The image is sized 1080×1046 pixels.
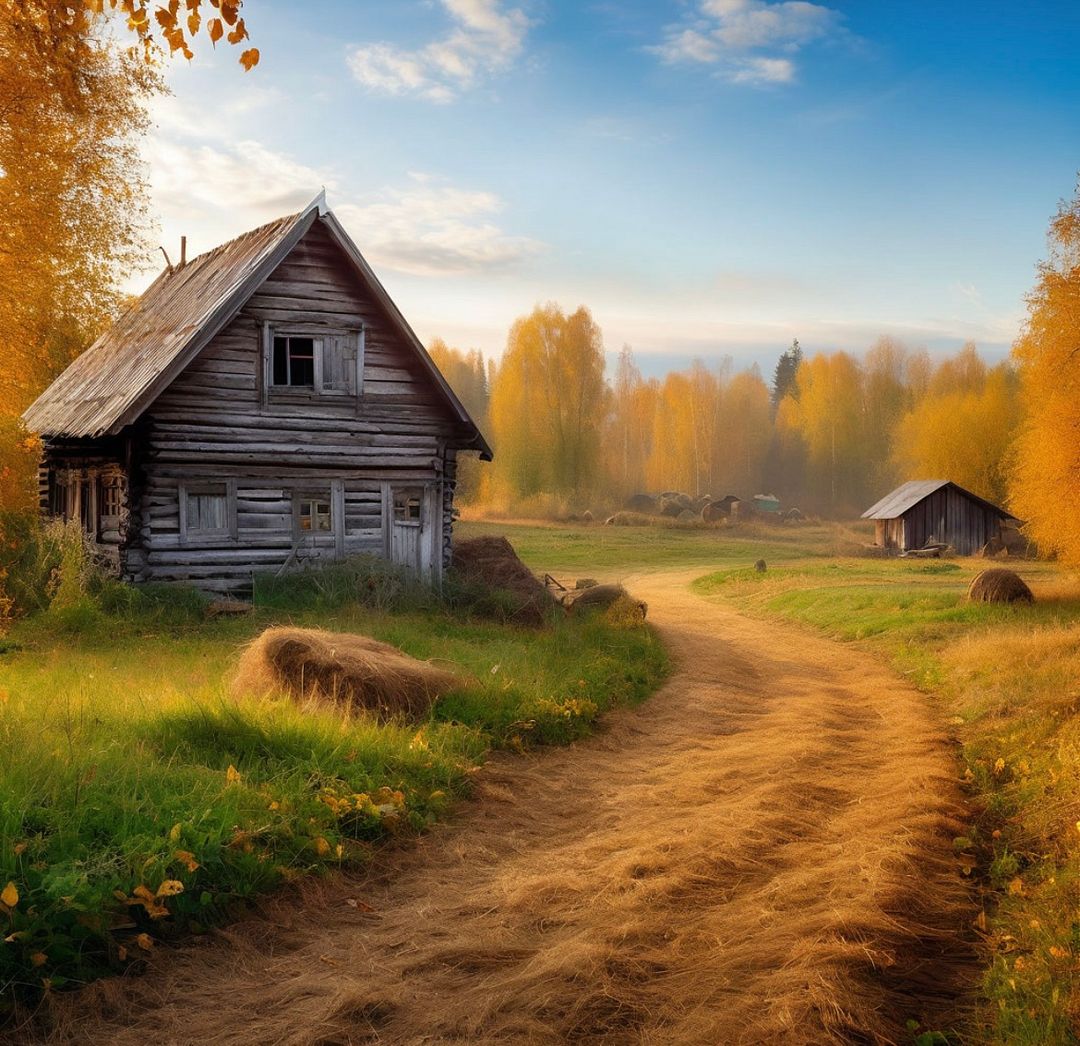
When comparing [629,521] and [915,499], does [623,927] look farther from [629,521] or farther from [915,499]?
[629,521]

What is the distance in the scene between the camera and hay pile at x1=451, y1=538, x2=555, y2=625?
19.0m

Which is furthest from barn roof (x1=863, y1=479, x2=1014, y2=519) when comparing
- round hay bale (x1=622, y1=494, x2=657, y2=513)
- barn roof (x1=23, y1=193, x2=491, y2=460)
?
barn roof (x1=23, y1=193, x2=491, y2=460)

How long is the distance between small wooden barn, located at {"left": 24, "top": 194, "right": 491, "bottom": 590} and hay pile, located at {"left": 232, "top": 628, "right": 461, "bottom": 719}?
27.9 feet

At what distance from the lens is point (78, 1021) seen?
4.75m

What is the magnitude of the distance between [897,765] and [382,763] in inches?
207

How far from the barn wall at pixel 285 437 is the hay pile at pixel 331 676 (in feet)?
30.3

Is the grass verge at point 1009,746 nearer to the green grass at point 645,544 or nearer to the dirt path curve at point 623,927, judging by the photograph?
the dirt path curve at point 623,927

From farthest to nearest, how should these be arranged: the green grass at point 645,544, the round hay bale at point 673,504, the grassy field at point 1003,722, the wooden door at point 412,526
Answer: the round hay bale at point 673,504, the green grass at point 645,544, the wooden door at point 412,526, the grassy field at point 1003,722

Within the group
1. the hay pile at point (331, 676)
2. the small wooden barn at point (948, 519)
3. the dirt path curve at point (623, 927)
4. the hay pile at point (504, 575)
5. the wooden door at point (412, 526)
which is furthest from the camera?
the small wooden barn at point (948, 519)

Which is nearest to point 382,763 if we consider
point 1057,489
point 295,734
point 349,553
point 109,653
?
point 295,734

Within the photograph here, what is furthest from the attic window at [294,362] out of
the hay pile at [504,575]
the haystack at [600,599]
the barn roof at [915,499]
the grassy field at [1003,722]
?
the barn roof at [915,499]

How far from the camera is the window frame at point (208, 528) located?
18.5 meters

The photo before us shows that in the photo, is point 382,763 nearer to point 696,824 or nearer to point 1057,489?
point 696,824

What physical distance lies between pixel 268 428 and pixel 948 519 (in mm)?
33078
